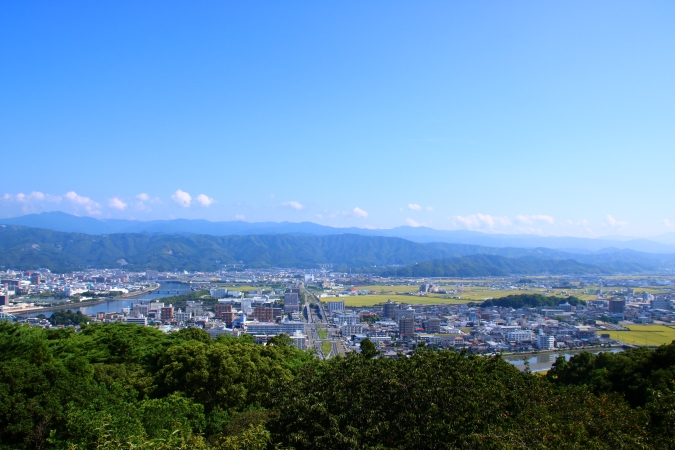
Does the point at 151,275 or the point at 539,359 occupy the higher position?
the point at 539,359

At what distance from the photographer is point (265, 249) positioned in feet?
279

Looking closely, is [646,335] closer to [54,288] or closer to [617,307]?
[617,307]

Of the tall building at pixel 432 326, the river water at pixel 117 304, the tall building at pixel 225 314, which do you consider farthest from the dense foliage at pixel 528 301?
the river water at pixel 117 304

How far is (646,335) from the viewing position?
19.8m

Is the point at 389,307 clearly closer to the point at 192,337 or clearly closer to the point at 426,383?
the point at 192,337

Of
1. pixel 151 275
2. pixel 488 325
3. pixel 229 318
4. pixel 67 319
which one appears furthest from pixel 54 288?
pixel 488 325

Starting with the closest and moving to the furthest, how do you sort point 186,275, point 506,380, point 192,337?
1. point 506,380
2. point 192,337
3. point 186,275

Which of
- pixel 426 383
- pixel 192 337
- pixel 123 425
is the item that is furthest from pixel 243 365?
pixel 192 337

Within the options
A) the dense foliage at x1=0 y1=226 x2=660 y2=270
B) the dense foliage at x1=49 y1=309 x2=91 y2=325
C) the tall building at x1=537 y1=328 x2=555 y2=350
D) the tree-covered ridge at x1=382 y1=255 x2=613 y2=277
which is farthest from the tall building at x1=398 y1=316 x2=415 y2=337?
the dense foliage at x1=0 y1=226 x2=660 y2=270

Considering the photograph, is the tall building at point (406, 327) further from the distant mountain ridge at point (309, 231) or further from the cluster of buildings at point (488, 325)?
the distant mountain ridge at point (309, 231)

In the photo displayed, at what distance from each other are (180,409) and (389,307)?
21134 mm

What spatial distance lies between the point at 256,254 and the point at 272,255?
2.63 metres

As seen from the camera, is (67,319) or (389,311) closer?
(67,319)

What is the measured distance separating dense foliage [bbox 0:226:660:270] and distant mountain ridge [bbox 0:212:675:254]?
36.5m
